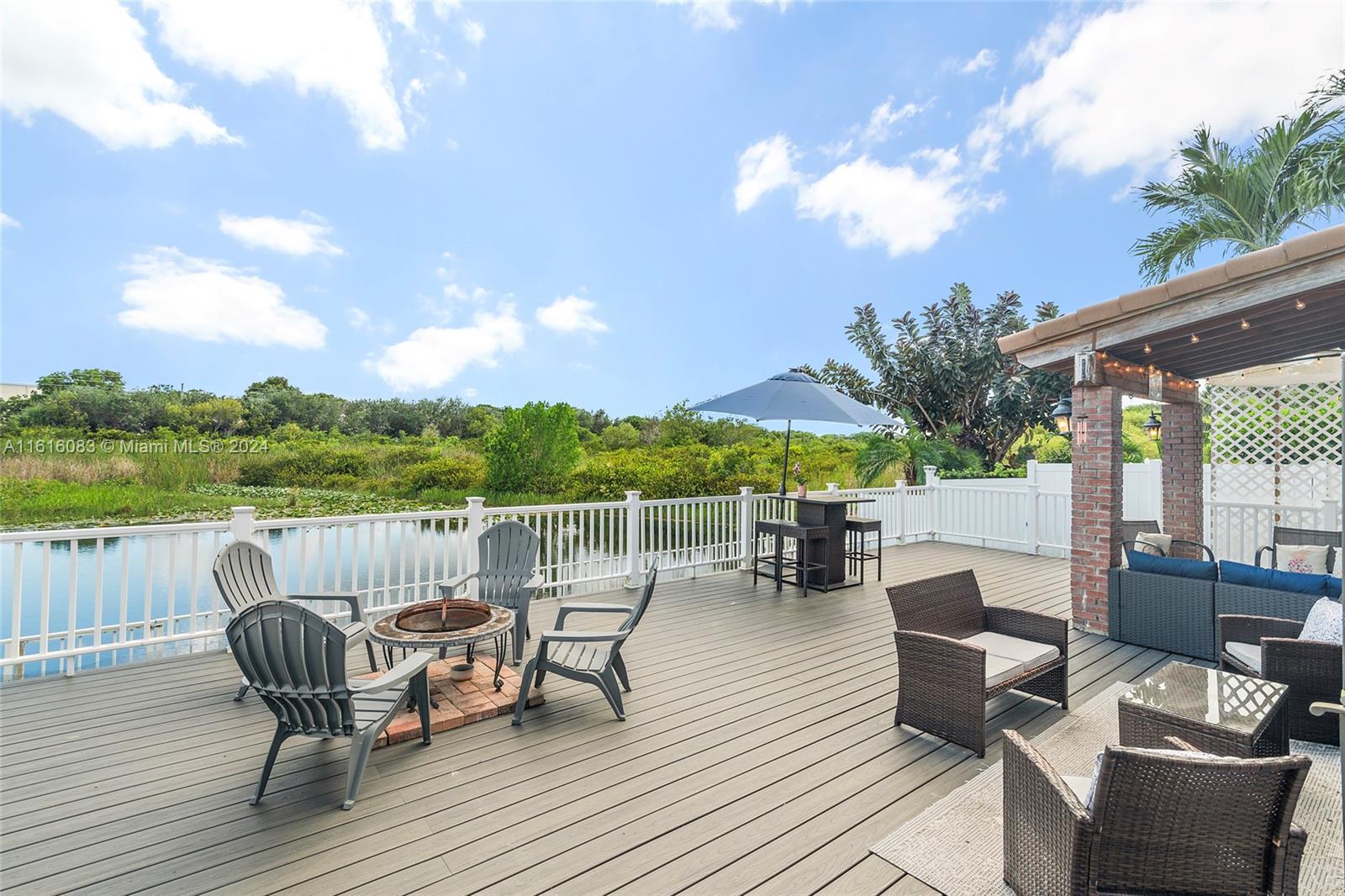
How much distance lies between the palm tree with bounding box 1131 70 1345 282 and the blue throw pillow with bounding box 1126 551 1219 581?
7786 millimetres

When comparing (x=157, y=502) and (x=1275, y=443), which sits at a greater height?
(x=1275, y=443)

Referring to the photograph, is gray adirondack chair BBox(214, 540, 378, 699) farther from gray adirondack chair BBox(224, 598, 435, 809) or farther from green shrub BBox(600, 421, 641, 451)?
green shrub BBox(600, 421, 641, 451)

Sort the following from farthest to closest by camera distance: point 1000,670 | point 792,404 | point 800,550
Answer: point 800,550 → point 792,404 → point 1000,670

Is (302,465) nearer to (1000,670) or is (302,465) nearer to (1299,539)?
(1000,670)

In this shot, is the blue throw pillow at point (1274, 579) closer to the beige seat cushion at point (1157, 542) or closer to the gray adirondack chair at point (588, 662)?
the beige seat cushion at point (1157, 542)

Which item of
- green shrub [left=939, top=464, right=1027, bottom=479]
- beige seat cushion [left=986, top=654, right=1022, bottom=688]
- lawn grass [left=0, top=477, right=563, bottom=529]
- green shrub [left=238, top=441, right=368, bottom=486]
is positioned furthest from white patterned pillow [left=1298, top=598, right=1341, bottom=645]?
green shrub [left=238, top=441, right=368, bottom=486]

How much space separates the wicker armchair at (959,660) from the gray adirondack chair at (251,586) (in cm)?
305

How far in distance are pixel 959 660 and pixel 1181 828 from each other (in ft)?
4.26

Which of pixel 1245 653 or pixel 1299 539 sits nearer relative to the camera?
pixel 1245 653

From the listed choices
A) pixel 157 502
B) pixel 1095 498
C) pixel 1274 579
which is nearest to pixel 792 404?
pixel 1095 498

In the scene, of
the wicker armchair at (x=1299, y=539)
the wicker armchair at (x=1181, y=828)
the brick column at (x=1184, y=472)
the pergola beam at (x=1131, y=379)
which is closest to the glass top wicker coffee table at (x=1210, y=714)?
the wicker armchair at (x=1181, y=828)

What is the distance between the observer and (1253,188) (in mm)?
9289

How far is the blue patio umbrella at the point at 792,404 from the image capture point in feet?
20.3

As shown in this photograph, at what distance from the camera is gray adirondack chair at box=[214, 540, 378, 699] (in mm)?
3512
